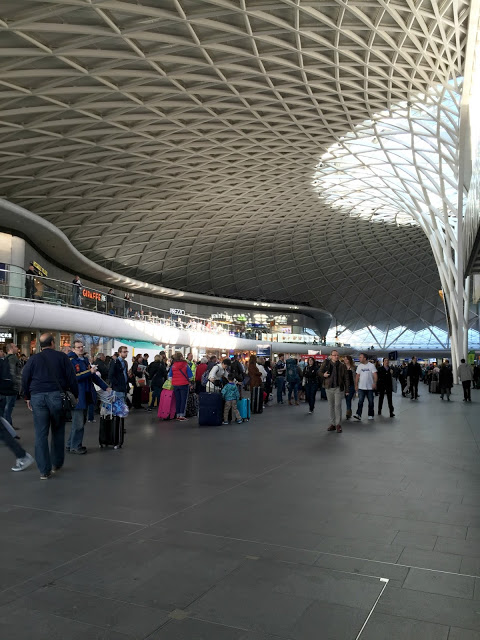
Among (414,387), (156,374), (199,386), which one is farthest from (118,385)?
(414,387)

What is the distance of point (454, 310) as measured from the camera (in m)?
A: 39.6

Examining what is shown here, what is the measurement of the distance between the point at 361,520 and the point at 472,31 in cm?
2205

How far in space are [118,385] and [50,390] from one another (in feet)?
9.85

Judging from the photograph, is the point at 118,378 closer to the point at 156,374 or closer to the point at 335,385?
the point at 335,385

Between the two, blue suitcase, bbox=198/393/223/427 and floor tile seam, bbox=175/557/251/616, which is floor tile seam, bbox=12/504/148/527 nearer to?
floor tile seam, bbox=175/557/251/616

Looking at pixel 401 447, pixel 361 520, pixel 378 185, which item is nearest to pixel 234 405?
pixel 401 447

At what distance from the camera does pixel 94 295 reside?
2564 centimetres

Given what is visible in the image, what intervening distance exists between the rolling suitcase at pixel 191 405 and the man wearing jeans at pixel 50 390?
314 inches

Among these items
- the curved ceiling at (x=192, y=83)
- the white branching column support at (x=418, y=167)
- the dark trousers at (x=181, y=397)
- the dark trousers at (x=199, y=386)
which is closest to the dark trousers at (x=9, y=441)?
the dark trousers at (x=181, y=397)

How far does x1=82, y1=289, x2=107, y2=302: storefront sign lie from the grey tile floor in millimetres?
16786

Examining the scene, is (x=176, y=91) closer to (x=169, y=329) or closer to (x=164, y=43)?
(x=164, y=43)

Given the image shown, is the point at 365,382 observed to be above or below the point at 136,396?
above

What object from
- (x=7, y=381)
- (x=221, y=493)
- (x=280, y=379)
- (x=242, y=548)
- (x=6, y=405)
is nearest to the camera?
(x=242, y=548)

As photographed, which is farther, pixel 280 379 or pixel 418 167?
pixel 418 167
